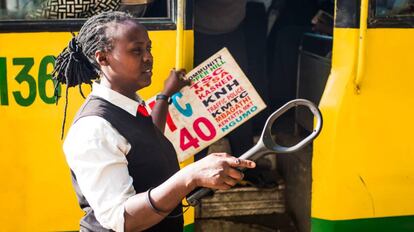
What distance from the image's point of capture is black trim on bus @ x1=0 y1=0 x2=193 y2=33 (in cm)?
201

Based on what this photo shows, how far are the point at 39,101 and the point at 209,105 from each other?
67 centimetres

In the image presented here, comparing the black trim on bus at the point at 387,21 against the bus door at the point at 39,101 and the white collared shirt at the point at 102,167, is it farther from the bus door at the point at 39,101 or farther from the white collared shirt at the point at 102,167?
the white collared shirt at the point at 102,167

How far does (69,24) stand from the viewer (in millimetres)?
2049

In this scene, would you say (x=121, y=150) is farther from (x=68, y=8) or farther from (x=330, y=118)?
(x=330, y=118)

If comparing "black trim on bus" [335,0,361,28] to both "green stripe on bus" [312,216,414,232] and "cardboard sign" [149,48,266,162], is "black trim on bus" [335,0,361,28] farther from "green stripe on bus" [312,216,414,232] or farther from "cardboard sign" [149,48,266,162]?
"green stripe on bus" [312,216,414,232]

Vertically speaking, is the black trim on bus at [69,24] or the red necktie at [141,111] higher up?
the black trim on bus at [69,24]

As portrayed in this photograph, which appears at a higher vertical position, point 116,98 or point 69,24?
point 69,24

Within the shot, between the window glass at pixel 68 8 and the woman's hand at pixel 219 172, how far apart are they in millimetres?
1018

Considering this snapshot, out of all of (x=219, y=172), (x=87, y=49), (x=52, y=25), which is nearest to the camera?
(x=219, y=172)

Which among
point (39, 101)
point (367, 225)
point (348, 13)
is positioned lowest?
point (367, 225)

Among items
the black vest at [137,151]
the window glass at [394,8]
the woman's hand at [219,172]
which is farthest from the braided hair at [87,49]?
the window glass at [394,8]

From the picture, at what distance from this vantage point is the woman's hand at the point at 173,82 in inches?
82.9

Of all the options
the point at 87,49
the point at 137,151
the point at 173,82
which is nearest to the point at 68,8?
the point at 173,82

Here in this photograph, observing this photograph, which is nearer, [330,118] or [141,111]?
[141,111]
